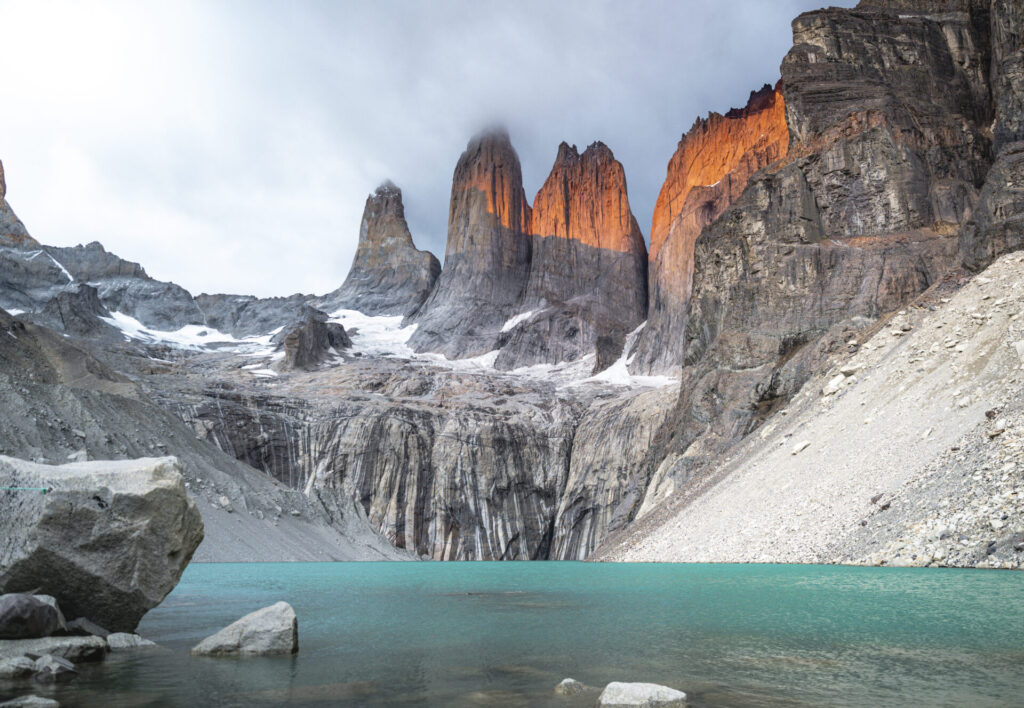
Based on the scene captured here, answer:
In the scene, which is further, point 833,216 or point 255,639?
point 833,216

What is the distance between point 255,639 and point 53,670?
2601mm

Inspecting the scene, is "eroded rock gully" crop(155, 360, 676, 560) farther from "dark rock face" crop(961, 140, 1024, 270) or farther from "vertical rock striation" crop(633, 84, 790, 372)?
"dark rock face" crop(961, 140, 1024, 270)

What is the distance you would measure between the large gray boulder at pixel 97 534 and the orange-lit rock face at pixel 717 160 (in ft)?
299

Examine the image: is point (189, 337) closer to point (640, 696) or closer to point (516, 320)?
point (516, 320)

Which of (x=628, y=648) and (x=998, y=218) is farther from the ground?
(x=998, y=218)

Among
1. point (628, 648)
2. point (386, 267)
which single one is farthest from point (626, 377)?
point (628, 648)

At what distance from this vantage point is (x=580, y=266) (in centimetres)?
12625

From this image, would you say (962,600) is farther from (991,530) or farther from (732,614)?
(991,530)

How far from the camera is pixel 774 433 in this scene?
3725 cm

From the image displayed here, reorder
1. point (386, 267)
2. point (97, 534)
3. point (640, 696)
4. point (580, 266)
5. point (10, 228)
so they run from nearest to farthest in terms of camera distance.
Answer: point (640, 696) < point (97, 534) < point (580, 266) < point (10, 228) < point (386, 267)

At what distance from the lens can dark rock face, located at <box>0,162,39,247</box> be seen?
146 metres

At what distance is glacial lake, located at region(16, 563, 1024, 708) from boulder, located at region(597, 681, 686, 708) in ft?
0.75

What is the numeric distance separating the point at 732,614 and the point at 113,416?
4037 cm

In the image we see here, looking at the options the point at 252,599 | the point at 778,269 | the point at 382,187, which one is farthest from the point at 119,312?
the point at 252,599
